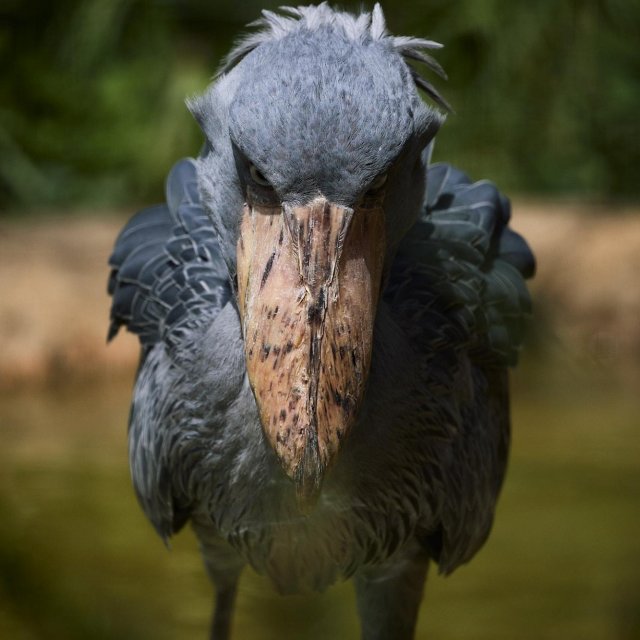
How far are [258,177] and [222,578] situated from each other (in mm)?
1289

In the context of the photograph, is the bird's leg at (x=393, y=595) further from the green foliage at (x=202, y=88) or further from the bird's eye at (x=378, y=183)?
the green foliage at (x=202, y=88)

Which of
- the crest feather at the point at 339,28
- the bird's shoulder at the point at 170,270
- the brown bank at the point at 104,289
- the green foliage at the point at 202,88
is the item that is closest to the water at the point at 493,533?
the brown bank at the point at 104,289

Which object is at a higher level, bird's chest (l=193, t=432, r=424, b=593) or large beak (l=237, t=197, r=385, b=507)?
large beak (l=237, t=197, r=385, b=507)

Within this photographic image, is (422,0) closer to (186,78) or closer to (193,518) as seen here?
(186,78)

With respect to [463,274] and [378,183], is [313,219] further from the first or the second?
[463,274]

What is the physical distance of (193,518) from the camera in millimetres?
2463

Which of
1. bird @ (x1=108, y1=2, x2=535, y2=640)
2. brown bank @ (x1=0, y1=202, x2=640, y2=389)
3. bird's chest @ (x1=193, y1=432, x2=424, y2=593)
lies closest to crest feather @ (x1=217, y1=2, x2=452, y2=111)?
bird @ (x1=108, y1=2, x2=535, y2=640)

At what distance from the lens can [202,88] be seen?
6785 millimetres

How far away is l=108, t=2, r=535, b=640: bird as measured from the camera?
154 cm

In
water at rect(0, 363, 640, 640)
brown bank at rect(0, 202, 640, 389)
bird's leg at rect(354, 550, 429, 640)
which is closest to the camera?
bird's leg at rect(354, 550, 429, 640)

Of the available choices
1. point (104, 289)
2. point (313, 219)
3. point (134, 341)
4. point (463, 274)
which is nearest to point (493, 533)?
point (463, 274)

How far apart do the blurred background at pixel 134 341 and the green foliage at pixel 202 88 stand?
0.01 meters

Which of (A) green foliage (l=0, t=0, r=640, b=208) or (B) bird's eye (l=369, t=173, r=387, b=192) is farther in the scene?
(A) green foliage (l=0, t=0, r=640, b=208)

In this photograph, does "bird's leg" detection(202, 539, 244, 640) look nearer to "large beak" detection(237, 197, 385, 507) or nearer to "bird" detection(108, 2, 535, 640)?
"bird" detection(108, 2, 535, 640)
